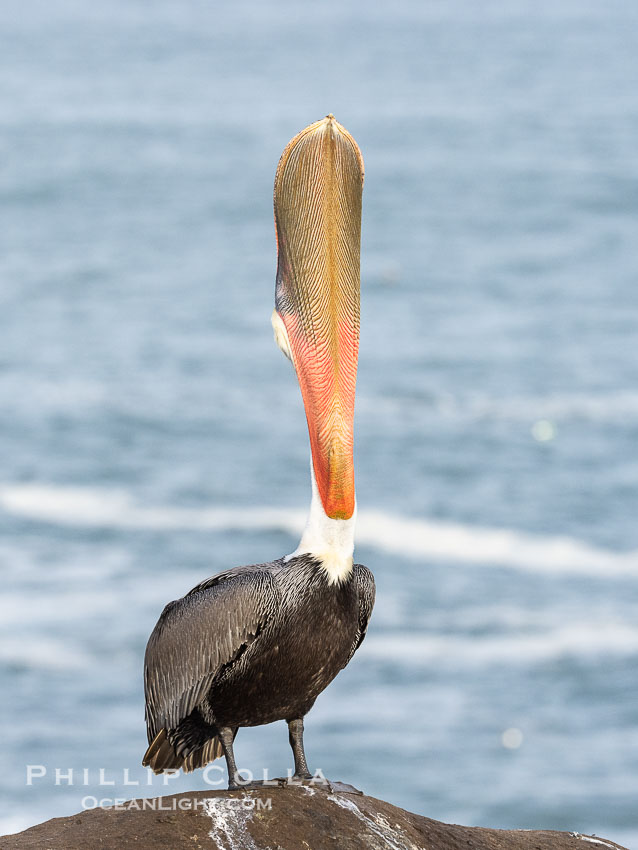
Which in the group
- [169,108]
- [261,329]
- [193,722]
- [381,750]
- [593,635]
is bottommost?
[193,722]

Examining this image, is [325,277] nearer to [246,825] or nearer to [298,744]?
[298,744]

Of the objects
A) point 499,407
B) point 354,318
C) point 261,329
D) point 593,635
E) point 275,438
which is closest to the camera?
point 354,318

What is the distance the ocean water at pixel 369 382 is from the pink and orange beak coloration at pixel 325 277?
14.6 m

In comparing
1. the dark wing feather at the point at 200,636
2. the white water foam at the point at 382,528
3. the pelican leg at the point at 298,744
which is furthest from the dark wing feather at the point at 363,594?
the white water foam at the point at 382,528

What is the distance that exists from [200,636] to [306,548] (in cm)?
76

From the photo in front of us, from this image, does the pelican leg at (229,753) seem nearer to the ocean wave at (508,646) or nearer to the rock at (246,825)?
the rock at (246,825)

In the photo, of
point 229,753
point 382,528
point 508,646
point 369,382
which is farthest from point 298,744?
point 369,382

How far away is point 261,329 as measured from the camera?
4853cm

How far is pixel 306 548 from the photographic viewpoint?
857 centimetres

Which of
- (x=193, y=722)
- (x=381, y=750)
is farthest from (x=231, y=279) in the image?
(x=193, y=722)

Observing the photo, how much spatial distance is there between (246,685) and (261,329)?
1583 inches

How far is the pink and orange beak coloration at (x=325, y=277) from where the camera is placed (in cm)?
822

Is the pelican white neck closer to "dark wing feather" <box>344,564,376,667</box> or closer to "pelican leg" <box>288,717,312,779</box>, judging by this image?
"dark wing feather" <box>344,564,376,667</box>

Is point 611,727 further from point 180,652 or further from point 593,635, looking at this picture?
point 180,652
